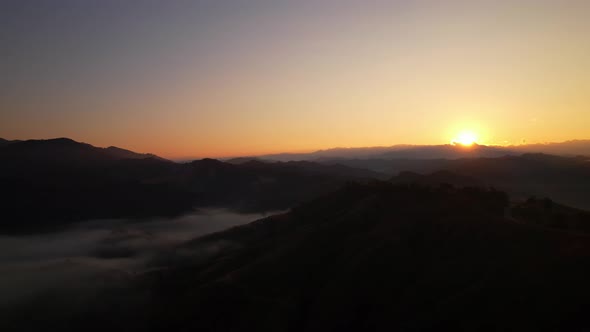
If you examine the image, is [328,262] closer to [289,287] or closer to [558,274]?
[289,287]

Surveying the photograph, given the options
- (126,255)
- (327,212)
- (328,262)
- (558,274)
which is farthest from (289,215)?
(558,274)

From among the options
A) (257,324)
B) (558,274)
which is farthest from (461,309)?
(257,324)

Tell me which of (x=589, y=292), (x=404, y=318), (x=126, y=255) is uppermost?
(x=589, y=292)

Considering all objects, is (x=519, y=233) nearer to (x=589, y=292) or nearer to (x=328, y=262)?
(x=589, y=292)

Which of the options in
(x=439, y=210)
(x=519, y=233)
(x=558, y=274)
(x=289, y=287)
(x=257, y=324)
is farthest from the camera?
(x=439, y=210)

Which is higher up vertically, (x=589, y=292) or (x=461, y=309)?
(x=589, y=292)

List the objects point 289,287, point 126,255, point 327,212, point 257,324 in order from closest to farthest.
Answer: point 257,324
point 289,287
point 327,212
point 126,255

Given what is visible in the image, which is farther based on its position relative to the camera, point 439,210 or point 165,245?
point 165,245
